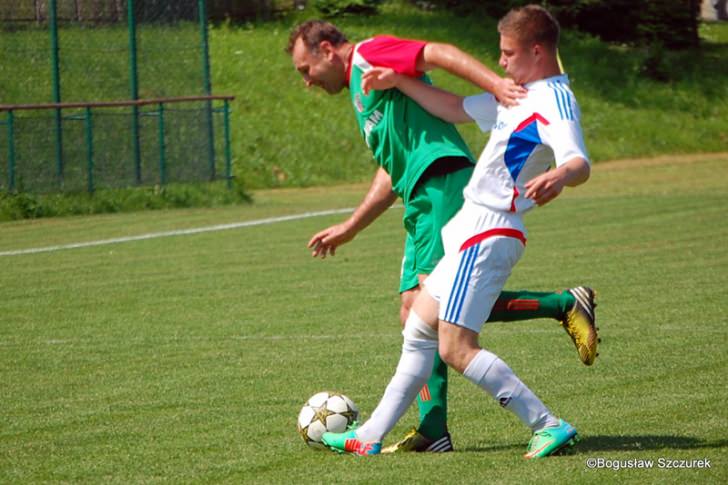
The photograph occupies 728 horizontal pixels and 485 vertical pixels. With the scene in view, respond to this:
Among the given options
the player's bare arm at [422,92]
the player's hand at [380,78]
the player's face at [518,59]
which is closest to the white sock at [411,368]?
the player's bare arm at [422,92]

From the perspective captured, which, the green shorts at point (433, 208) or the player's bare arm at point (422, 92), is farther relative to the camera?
the green shorts at point (433, 208)

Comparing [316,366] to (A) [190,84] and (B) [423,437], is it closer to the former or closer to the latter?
(B) [423,437]

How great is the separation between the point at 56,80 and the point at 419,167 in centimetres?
1567

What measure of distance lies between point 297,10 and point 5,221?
22778 millimetres

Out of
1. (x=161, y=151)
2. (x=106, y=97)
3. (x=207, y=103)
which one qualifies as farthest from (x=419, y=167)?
(x=207, y=103)

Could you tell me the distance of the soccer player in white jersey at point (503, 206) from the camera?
5.42 meters

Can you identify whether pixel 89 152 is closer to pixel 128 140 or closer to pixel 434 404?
pixel 128 140

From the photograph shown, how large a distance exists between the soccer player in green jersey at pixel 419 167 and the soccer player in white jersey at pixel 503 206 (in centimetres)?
23

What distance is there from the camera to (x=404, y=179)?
6.01 m

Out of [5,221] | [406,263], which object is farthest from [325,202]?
[406,263]

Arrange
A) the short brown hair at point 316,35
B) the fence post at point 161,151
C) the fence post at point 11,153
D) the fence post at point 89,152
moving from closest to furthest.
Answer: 1. the short brown hair at point 316,35
2. the fence post at point 11,153
3. the fence post at point 89,152
4. the fence post at point 161,151

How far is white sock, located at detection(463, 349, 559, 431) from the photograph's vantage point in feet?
18.3

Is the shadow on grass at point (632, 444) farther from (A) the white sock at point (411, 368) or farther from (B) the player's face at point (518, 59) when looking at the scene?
(B) the player's face at point (518, 59)

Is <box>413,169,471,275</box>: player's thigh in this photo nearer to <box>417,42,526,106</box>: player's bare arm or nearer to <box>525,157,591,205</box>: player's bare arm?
<box>417,42,526,106</box>: player's bare arm
